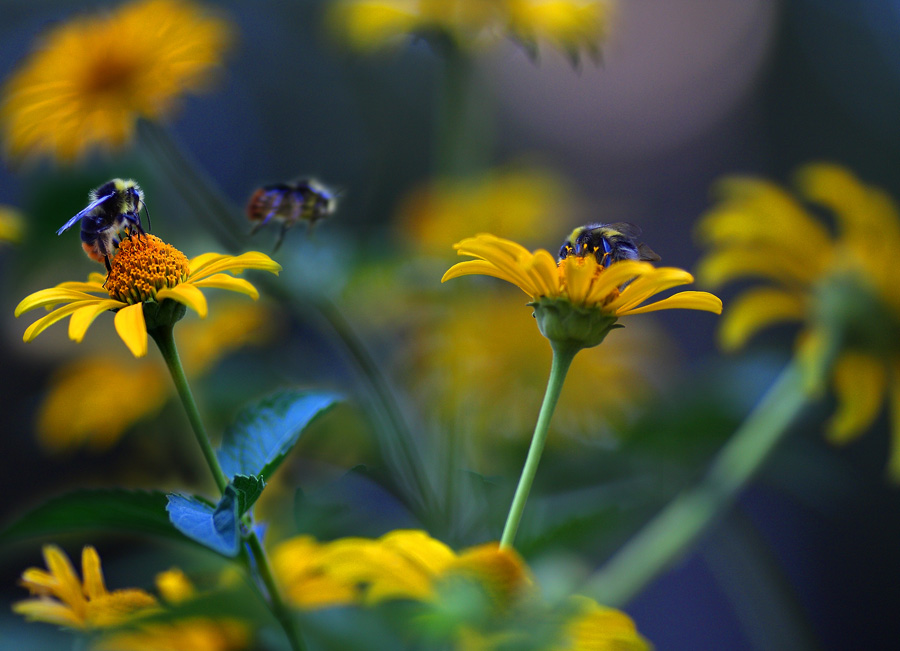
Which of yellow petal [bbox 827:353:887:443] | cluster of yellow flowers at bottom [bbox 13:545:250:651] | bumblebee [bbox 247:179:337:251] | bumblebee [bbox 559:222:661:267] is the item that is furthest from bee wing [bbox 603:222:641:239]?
yellow petal [bbox 827:353:887:443]

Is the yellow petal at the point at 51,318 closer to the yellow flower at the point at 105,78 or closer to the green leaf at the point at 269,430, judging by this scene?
the green leaf at the point at 269,430

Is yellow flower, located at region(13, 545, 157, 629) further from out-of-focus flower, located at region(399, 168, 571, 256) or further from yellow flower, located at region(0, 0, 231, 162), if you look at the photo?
out-of-focus flower, located at region(399, 168, 571, 256)

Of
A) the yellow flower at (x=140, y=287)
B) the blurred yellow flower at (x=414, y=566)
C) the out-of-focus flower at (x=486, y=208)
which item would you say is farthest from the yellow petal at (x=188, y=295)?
the out-of-focus flower at (x=486, y=208)

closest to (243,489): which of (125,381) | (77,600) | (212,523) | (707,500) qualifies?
(212,523)

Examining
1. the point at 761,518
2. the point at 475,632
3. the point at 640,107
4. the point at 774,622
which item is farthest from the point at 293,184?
the point at 640,107

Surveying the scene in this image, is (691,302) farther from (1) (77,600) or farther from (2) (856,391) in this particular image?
(2) (856,391)

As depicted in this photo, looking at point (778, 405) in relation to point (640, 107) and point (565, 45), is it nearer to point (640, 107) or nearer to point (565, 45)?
point (565, 45)
